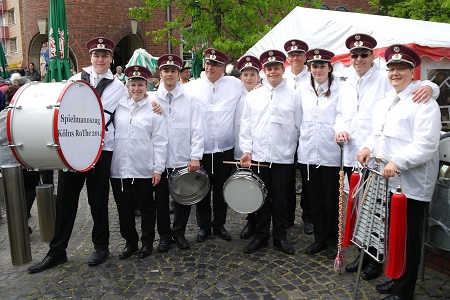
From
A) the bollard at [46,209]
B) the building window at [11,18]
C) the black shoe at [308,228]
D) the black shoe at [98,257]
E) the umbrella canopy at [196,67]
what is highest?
the building window at [11,18]

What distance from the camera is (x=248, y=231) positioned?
536cm

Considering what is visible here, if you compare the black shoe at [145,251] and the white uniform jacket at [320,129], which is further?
the black shoe at [145,251]

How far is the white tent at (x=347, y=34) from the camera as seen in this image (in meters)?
7.53

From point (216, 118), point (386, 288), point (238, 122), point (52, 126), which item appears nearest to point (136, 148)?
point (52, 126)

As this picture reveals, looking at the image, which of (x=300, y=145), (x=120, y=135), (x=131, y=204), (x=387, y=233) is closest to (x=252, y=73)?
(x=300, y=145)

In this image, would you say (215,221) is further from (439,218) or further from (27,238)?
(439,218)

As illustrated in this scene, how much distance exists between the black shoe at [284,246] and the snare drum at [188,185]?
1.01 metres

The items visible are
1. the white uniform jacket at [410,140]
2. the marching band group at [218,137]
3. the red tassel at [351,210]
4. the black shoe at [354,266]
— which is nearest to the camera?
the white uniform jacket at [410,140]

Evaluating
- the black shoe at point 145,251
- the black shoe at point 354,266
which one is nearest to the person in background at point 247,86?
the black shoe at point 145,251

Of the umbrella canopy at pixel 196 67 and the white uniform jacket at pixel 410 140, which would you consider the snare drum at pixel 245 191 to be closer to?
the white uniform jacket at pixel 410 140

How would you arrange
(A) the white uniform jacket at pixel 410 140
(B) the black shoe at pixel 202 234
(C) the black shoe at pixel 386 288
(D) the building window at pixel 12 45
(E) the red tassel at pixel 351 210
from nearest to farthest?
(A) the white uniform jacket at pixel 410 140
(E) the red tassel at pixel 351 210
(C) the black shoe at pixel 386 288
(B) the black shoe at pixel 202 234
(D) the building window at pixel 12 45

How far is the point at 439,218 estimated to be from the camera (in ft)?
11.4

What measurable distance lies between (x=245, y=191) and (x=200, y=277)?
1.00m

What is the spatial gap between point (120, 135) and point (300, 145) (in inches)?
78.2
